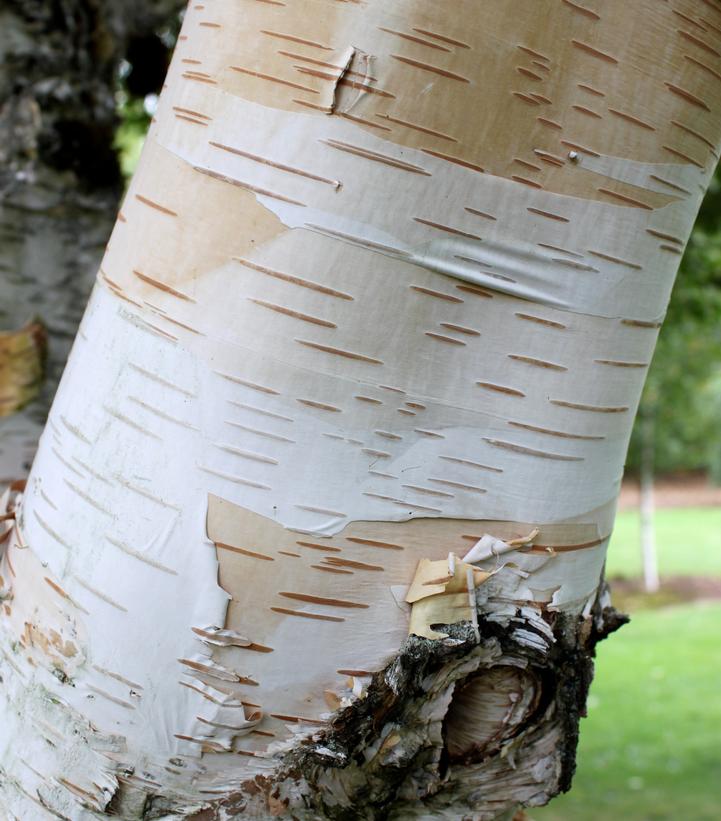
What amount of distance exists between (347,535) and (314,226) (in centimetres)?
33

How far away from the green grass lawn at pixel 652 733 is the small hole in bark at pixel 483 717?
482cm

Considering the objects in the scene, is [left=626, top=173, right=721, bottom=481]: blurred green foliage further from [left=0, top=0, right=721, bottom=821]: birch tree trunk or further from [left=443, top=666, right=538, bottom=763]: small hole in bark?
[left=443, top=666, right=538, bottom=763]: small hole in bark

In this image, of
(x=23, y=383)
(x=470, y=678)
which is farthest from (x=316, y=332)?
(x=23, y=383)

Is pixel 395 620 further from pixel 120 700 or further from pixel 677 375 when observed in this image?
pixel 677 375

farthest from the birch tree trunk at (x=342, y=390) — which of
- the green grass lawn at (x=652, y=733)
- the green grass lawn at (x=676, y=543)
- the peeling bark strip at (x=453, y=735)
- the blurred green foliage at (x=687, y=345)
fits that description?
the green grass lawn at (x=676, y=543)

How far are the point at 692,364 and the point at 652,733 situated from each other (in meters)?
6.16

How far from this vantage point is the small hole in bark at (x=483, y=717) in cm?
101

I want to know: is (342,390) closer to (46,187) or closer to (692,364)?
(46,187)

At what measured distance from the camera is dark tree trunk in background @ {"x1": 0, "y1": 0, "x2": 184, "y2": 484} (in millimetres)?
1683

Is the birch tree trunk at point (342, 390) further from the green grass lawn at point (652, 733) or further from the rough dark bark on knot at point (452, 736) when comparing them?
the green grass lawn at point (652, 733)

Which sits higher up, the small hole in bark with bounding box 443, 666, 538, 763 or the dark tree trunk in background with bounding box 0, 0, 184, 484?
the dark tree trunk in background with bounding box 0, 0, 184, 484

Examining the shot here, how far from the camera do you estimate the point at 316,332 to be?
2.90 ft

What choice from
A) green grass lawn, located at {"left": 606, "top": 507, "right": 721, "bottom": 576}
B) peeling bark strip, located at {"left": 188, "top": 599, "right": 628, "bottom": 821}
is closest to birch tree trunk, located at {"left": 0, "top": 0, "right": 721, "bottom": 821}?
peeling bark strip, located at {"left": 188, "top": 599, "right": 628, "bottom": 821}

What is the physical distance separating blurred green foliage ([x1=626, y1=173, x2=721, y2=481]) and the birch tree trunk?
123 inches
